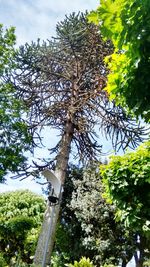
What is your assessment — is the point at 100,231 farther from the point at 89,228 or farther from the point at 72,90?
the point at 72,90

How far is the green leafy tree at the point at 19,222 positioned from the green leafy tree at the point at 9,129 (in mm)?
4914

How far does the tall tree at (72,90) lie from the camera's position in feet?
34.5

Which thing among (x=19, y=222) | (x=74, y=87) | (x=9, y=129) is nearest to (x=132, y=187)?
(x=9, y=129)

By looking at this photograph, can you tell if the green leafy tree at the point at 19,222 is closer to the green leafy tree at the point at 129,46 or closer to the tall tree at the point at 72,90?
the tall tree at the point at 72,90

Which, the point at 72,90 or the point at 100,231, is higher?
the point at 72,90

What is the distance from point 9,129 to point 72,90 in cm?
401

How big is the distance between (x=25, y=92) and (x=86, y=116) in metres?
2.40

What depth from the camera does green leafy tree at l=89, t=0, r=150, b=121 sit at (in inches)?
108

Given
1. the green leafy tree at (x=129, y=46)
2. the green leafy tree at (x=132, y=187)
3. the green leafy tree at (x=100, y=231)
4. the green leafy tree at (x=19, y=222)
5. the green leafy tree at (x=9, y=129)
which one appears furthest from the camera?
the green leafy tree at (x=19, y=222)

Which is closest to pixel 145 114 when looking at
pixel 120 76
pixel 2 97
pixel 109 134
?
pixel 120 76

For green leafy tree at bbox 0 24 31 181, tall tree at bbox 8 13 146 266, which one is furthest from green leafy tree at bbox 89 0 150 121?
tall tree at bbox 8 13 146 266

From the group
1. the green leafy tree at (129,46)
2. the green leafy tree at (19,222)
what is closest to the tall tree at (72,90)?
the green leafy tree at (19,222)

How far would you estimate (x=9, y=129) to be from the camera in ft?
26.3

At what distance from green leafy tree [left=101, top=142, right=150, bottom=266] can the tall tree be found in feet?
15.1
